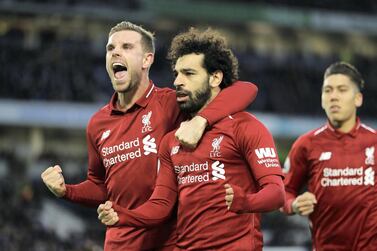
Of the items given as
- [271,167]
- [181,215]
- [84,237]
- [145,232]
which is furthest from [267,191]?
[84,237]

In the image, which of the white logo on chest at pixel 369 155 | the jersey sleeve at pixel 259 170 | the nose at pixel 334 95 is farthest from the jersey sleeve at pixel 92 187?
the white logo on chest at pixel 369 155

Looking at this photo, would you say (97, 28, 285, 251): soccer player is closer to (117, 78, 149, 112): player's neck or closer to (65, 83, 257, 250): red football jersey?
(65, 83, 257, 250): red football jersey

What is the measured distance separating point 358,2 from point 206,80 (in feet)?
62.2

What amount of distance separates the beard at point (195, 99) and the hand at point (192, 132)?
0.08m

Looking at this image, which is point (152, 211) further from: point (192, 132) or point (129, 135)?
point (129, 135)

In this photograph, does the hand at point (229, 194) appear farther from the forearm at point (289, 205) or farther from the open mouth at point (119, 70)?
the forearm at point (289, 205)

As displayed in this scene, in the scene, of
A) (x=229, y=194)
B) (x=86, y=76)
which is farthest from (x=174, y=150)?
(x=86, y=76)

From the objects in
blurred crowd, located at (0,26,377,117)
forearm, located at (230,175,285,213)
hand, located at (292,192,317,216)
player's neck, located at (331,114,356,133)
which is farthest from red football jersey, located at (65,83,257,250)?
blurred crowd, located at (0,26,377,117)

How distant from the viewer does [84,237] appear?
15.2 m

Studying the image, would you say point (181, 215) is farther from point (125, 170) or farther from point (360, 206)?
point (360, 206)

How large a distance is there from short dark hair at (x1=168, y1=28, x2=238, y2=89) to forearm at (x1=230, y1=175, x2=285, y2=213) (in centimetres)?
84

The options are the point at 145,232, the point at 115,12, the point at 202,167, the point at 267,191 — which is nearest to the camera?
the point at 267,191

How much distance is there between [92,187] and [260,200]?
1537 millimetres

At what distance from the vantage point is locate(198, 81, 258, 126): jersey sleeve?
15.8 ft
